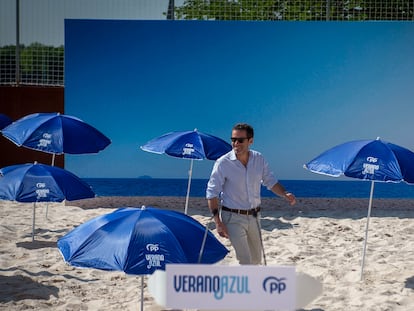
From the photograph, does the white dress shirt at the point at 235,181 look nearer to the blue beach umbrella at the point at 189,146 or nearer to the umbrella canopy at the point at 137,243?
the umbrella canopy at the point at 137,243

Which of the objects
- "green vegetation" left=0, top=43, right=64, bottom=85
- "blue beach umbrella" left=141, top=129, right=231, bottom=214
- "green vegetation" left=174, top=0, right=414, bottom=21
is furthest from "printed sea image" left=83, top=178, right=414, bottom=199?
"green vegetation" left=174, top=0, right=414, bottom=21

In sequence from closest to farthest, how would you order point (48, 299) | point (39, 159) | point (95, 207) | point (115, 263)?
1. point (115, 263)
2. point (48, 299)
3. point (95, 207)
4. point (39, 159)

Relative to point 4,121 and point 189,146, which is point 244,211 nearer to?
point 189,146

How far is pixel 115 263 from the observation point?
180 inches

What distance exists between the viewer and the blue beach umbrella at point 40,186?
8062 mm

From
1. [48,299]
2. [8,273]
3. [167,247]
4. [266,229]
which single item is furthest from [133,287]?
[266,229]

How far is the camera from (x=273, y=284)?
3736 mm

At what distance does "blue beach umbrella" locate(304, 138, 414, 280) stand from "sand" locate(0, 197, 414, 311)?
1.16 meters

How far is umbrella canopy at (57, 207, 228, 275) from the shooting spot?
Answer: 4.62 meters

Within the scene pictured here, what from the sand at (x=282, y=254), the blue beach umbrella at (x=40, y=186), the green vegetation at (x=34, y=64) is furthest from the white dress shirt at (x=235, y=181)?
the green vegetation at (x=34, y=64)

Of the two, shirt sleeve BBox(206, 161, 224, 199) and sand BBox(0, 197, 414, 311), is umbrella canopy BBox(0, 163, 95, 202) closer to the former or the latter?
sand BBox(0, 197, 414, 311)

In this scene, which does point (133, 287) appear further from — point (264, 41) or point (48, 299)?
point (264, 41)

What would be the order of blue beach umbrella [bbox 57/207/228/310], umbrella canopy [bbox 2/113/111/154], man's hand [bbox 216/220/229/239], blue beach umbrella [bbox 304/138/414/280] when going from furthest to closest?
umbrella canopy [bbox 2/113/111/154] → blue beach umbrella [bbox 304/138/414/280] → man's hand [bbox 216/220/229/239] → blue beach umbrella [bbox 57/207/228/310]

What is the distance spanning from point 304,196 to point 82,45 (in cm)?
465
